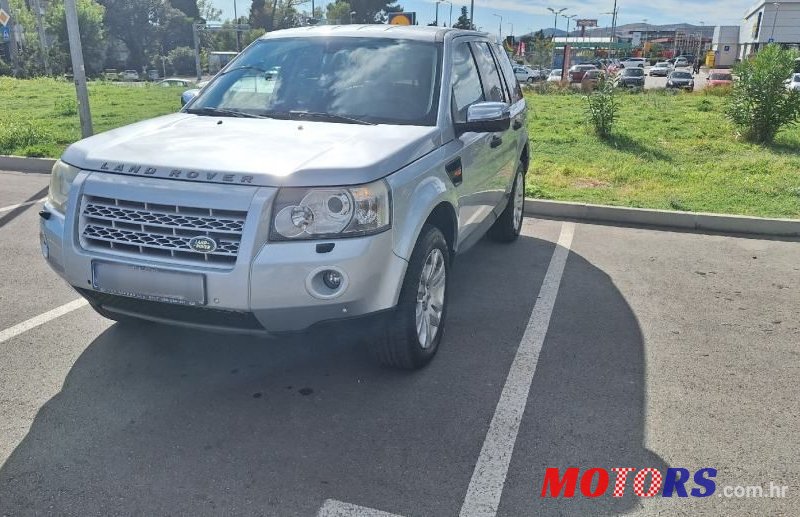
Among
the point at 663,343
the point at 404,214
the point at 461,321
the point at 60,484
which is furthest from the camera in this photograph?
the point at 461,321

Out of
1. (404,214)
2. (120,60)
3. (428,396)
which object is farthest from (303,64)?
(120,60)

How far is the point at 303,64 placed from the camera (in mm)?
4570

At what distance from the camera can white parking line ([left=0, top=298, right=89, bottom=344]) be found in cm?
420

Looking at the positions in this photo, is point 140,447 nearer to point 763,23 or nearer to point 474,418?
point 474,418

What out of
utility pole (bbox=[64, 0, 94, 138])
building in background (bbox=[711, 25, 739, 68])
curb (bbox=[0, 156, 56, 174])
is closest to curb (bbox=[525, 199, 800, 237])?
utility pole (bbox=[64, 0, 94, 138])

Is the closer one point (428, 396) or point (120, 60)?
point (428, 396)

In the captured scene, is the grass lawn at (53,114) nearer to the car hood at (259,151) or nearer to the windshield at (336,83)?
the windshield at (336,83)

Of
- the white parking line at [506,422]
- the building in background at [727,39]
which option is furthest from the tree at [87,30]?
the building in background at [727,39]

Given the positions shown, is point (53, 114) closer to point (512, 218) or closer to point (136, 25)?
point (512, 218)

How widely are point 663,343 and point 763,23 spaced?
3804 inches

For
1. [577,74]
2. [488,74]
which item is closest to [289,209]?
[488,74]

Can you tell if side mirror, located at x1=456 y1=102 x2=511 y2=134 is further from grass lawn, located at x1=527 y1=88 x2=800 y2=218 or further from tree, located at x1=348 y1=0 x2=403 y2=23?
tree, located at x1=348 y1=0 x2=403 y2=23

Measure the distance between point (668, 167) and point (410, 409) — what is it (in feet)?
25.9

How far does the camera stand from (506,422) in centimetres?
334
